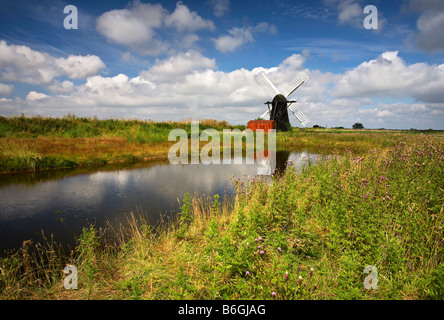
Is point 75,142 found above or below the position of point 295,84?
below

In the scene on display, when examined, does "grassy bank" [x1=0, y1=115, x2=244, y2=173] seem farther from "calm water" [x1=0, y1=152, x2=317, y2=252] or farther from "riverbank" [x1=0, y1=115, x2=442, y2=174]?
"calm water" [x1=0, y1=152, x2=317, y2=252]

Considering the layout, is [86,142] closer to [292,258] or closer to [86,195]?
[86,195]

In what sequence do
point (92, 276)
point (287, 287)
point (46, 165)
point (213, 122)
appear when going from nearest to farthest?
point (287, 287)
point (92, 276)
point (46, 165)
point (213, 122)

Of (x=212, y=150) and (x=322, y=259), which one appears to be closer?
(x=322, y=259)

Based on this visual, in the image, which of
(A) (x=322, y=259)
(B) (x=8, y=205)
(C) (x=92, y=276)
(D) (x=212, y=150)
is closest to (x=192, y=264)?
(C) (x=92, y=276)

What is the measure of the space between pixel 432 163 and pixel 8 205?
12.4 metres

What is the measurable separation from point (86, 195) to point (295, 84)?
3983 cm

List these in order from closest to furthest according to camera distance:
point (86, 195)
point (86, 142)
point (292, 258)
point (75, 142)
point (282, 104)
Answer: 1. point (292, 258)
2. point (86, 195)
3. point (75, 142)
4. point (86, 142)
5. point (282, 104)

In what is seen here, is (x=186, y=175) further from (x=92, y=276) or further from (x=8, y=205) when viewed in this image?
(x=92, y=276)

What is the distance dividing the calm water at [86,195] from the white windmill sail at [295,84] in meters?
32.4

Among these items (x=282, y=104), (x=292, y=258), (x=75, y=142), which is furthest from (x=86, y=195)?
(x=282, y=104)

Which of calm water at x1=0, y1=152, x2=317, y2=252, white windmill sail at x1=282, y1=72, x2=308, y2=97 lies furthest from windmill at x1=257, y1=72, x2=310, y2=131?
calm water at x1=0, y1=152, x2=317, y2=252

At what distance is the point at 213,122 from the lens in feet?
125

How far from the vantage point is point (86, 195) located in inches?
337
